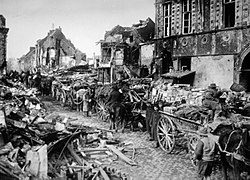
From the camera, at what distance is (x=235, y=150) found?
18.2 feet

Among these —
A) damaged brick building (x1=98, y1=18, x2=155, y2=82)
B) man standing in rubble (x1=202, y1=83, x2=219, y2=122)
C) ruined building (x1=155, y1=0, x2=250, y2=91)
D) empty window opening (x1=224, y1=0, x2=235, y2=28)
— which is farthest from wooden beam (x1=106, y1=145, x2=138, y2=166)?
damaged brick building (x1=98, y1=18, x2=155, y2=82)

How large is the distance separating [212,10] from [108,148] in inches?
540

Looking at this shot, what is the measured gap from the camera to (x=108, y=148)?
8.51 metres

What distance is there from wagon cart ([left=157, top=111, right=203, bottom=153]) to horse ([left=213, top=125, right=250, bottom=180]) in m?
1.42

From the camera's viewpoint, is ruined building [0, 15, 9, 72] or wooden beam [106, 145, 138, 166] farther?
ruined building [0, 15, 9, 72]

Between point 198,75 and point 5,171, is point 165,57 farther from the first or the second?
point 5,171

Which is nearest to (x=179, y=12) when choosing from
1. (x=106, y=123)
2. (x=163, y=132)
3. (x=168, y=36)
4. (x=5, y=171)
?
(x=168, y=36)

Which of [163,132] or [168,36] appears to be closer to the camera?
[163,132]

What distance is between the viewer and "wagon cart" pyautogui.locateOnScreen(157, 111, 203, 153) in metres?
7.47

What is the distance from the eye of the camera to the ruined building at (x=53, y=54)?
174 ft

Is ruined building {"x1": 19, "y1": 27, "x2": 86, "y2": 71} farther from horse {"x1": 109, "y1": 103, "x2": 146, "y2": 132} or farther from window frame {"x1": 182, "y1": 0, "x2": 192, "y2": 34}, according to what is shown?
horse {"x1": 109, "y1": 103, "x2": 146, "y2": 132}

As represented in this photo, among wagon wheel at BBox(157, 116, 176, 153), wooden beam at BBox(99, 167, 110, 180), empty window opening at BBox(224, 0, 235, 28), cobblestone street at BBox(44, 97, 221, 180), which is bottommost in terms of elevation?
cobblestone street at BBox(44, 97, 221, 180)

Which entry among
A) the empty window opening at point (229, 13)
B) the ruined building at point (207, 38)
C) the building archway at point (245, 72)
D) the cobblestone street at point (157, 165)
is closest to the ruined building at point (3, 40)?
the ruined building at point (207, 38)

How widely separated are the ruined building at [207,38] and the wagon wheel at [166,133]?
10.1 metres
